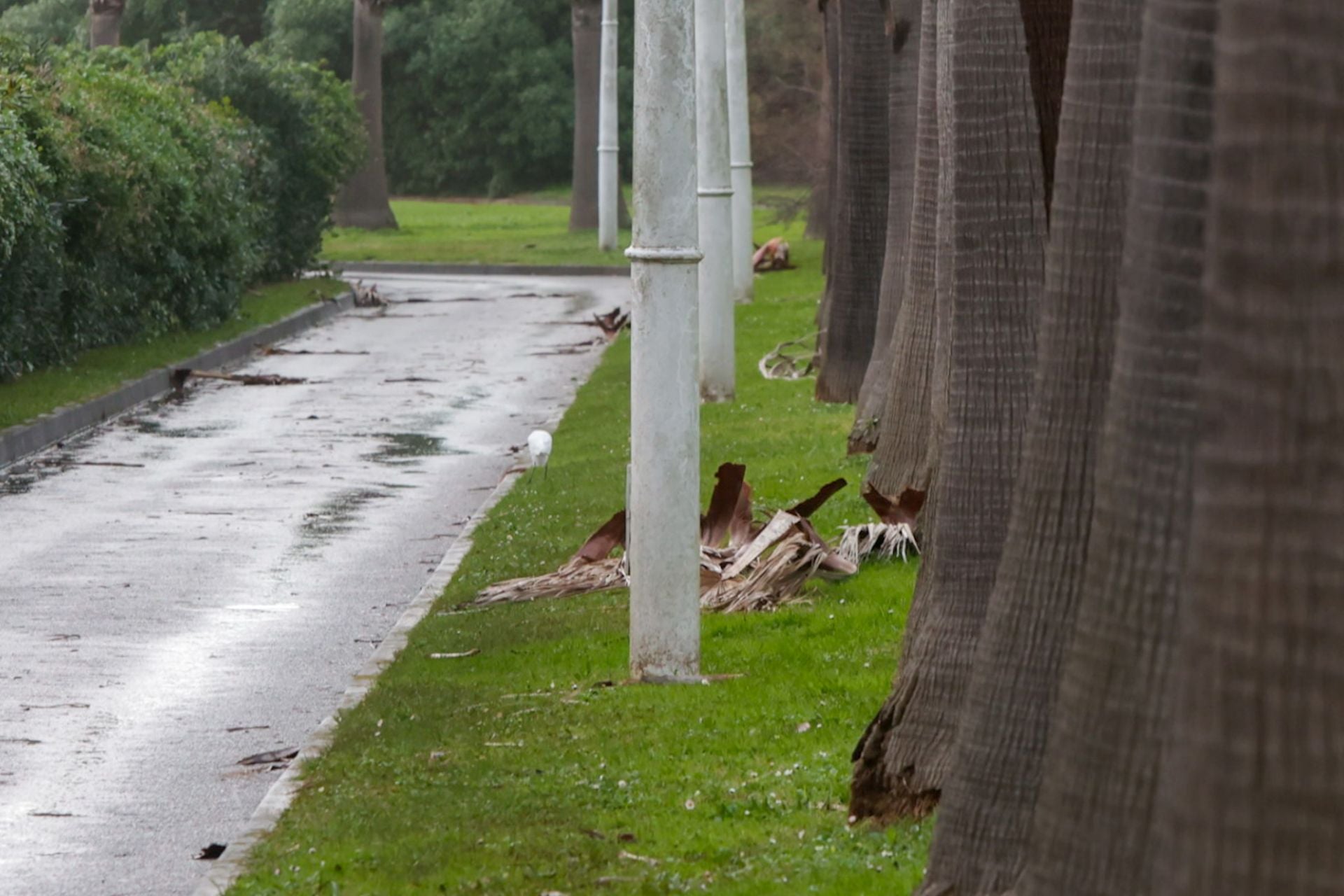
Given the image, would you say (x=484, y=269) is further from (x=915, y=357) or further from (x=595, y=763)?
(x=595, y=763)

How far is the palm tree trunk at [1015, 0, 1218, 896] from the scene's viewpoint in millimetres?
3836

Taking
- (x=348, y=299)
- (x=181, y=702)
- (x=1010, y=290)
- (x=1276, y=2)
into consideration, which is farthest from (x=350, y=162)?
(x=1276, y=2)

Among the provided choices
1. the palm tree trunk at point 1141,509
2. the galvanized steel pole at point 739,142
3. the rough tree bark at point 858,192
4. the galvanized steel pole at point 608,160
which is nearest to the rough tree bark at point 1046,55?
the palm tree trunk at point 1141,509

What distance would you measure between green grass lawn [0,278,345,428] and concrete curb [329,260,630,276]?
27.9ft

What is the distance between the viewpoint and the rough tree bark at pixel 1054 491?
4477 mm

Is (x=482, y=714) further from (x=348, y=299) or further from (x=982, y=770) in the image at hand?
(x=348, y=299)

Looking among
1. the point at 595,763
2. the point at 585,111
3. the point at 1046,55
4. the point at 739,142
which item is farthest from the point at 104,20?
the point at 1046,55

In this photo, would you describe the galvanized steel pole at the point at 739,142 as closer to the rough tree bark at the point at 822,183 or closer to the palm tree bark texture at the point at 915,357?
the rough tree bark at the point at 822,183

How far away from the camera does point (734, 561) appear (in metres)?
9.93

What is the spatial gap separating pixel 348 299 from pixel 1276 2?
28243mm

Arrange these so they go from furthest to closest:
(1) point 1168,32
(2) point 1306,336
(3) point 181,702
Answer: (3) point 181,702 → (1) point 1168,32 → (2) point 1306,336

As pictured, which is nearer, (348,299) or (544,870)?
(544,870)

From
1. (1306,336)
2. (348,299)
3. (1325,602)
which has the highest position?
(1306,336)

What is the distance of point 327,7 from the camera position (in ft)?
204
